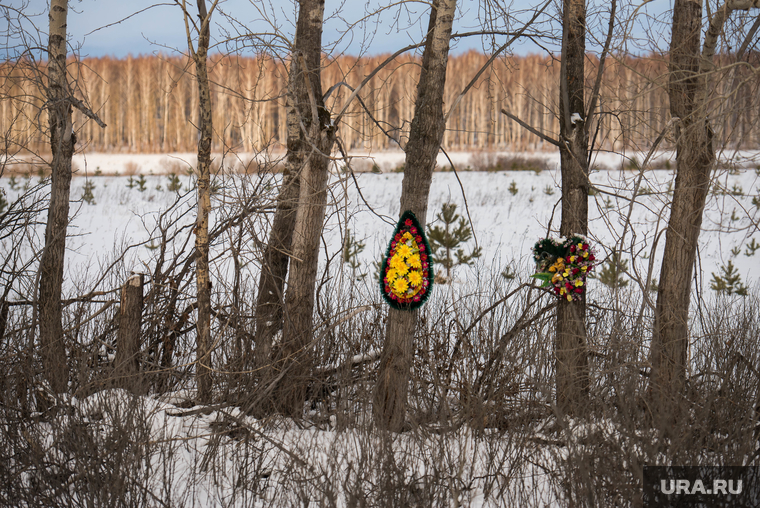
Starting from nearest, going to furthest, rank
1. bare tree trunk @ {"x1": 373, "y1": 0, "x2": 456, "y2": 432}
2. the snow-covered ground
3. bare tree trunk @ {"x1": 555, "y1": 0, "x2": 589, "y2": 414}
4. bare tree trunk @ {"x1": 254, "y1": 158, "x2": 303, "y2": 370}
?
bare tree trunk @ {"x1": 373, "y1": 0, "x2": 456, "y2": 432}, bare tree trunk @ {"x1": 555, "y1": 0, "x2": 589, "y2": 414}, bare tree trunk @ {"x1": 254, "y1": 158, "x2": 303, "y2": 370}, the snow-covered ground

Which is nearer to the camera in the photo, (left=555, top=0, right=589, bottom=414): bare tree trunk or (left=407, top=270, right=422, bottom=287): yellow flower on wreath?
(left=407, top=270, right=422, bottom=287): yellow flower on wreath

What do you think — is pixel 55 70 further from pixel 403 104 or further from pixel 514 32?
pixel 403 104

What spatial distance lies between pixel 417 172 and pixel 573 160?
123cm

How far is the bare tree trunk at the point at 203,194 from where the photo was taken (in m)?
3.64

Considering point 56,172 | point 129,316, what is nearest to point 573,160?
point 129,316

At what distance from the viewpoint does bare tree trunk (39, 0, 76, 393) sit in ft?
13.3

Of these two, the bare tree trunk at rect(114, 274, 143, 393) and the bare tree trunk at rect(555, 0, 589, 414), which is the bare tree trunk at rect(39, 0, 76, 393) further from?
the bare tree trunk at rect(555, 0, 589, 414)

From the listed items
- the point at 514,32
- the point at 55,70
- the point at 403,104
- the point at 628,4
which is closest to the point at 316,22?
the point at 514,32

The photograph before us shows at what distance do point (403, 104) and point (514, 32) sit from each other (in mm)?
25252

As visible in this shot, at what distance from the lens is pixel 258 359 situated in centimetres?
392

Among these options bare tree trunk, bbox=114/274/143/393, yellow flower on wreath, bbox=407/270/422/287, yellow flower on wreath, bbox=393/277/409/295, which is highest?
yellow flower on wreath, bbox=407/270/422/287

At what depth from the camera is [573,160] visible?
395cm

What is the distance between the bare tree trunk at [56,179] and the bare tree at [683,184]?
420 cm

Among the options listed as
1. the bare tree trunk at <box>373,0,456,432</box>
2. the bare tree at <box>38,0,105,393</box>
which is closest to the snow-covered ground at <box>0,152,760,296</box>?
the bare tree at <box>38,0,105,393</box>
